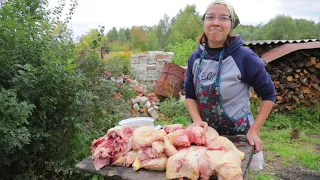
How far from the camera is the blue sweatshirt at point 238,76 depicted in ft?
7.13

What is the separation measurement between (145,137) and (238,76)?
34.4 inches

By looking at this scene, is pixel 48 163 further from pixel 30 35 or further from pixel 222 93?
pixel 222 93

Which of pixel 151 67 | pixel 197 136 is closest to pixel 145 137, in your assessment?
pixel 197 136

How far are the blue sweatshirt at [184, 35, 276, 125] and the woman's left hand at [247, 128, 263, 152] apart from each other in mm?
178

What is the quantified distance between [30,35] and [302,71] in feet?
23.0

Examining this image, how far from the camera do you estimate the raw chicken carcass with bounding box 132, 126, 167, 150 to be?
189cm

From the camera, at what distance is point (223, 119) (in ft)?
7.62

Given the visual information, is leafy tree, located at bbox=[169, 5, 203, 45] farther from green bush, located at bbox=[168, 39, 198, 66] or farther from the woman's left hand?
the woman's left hand

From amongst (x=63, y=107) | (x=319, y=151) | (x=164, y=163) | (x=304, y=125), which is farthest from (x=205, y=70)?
(x=304, y=125)

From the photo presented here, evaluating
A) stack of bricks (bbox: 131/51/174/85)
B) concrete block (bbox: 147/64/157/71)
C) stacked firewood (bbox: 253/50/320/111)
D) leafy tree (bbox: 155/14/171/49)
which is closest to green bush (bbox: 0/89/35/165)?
stacked firewood (bbox: 253/50/320/111)

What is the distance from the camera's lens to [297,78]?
25.2 ft

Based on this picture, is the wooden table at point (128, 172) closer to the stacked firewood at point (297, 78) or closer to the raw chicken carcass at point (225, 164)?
the raw chicken carcass at point (225, 164)

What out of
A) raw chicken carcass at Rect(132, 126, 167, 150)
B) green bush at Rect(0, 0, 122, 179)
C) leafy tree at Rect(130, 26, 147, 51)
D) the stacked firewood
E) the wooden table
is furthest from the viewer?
leafy tree at Rect(130, 26, 147, 51)

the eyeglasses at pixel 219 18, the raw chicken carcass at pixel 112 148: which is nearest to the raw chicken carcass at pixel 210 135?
the raw chicken carcass at pixel 112 148
